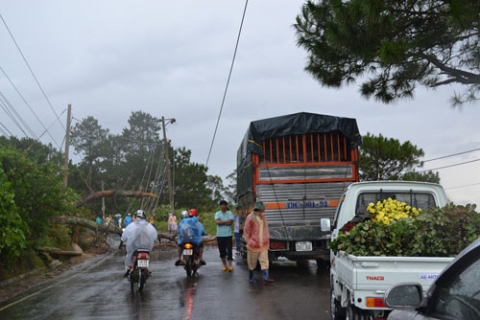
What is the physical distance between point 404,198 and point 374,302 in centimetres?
329

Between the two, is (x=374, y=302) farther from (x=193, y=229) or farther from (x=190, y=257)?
(x=193, y=229)

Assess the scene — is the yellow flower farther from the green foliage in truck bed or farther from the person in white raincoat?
the person in white raincoat

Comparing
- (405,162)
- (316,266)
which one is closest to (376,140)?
(405,162)

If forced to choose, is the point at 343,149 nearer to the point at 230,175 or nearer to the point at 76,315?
the point at 76,315

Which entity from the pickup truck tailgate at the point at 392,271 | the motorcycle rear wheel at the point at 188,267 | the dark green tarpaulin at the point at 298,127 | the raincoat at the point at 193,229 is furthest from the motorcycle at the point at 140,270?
the pickup truck tailgate at the point at 392,271

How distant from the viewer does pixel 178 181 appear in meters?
67.4

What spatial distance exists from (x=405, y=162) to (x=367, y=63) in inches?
754

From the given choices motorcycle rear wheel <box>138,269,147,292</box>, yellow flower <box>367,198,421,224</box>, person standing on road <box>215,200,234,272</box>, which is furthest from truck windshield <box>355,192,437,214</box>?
person standing on road <box>215,200,234,272</box>

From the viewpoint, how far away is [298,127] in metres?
15.3

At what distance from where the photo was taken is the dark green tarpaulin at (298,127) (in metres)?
15.1

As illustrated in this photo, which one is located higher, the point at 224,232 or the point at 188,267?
the point at 224,232

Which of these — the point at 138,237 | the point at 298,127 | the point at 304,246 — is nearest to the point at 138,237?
the point at 138,237

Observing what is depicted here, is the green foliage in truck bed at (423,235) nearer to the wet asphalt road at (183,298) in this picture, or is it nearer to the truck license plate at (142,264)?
the wet asphalt road at (183,298)

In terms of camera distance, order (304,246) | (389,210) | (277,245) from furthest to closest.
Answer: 1. (277,245)
2. (304,246)
3. (389,210)
